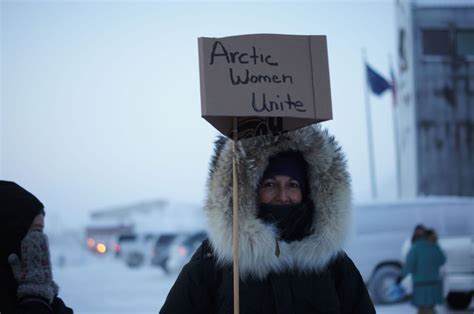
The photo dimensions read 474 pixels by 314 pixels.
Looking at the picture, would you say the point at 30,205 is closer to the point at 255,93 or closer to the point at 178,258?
the point at 255,93

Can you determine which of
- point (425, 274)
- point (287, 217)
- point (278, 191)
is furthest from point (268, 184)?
point (425, 274)

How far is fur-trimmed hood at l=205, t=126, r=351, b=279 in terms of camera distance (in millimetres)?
2939

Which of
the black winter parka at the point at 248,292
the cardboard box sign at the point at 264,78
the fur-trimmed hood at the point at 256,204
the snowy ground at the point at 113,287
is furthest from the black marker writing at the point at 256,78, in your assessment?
the snowy ground at the point at 113,287

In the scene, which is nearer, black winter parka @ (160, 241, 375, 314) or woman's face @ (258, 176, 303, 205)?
black winter parka @ (160, 241, 375, 314)

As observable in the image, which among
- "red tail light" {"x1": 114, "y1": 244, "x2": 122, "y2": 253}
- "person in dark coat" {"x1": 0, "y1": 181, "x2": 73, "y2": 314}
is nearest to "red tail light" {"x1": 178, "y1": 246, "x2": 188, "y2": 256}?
"red tail light" {"x1": 114, "y1": 244, "x2": 122, "y2": 253}

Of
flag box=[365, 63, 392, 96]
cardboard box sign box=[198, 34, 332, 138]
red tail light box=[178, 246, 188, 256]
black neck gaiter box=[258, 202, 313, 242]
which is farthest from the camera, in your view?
flag box=[365, 63, 392, 96]

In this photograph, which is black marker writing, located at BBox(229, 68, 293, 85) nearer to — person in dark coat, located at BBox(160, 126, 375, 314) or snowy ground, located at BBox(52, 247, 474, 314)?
person in dark coat, located at BBox(160, 126, 375, 314)

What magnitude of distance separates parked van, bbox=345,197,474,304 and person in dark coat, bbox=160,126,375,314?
9679 millimetres

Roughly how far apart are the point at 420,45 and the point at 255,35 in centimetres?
1992

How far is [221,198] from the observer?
9.90 feet

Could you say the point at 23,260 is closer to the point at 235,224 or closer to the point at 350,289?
the point at 235,224

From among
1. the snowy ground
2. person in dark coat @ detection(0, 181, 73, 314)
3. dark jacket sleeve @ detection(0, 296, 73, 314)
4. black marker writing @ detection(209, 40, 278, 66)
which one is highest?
black marker writing @ detection(209, 40, 278, 66)

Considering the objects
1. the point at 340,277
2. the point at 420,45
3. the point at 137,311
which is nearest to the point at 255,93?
the point at 340,277

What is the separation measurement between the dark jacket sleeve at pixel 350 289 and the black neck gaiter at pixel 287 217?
0.74 ft
